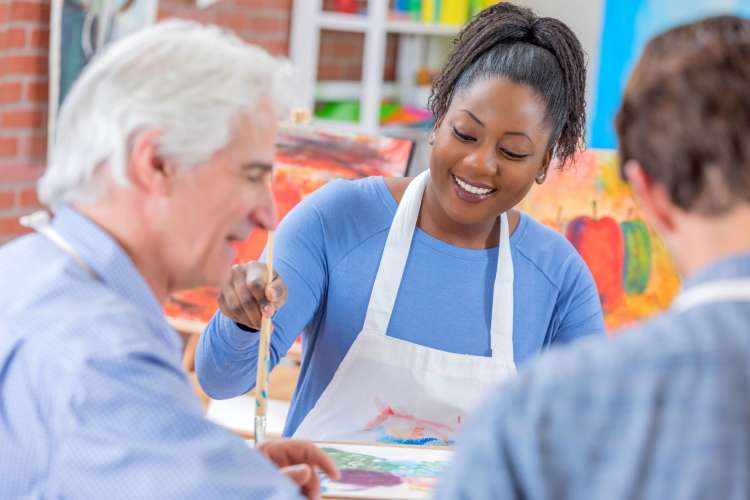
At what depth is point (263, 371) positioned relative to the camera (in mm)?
1678

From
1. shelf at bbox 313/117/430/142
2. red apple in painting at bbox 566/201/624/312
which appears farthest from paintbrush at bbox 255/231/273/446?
shelf at bbox 313/117/430/142

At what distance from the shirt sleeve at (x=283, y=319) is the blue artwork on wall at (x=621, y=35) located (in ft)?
8.27

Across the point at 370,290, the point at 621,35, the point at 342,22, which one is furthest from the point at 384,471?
the point at 342,22

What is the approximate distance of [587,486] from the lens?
86cm

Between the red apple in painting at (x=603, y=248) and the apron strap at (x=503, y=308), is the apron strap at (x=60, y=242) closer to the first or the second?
the apron strap at (x=503, y=308)

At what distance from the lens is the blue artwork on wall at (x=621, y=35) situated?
4.25 meters

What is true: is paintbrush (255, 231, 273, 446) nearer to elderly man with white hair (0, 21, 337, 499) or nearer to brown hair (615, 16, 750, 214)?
elderly man with white hair (0, 21, 337, 499)

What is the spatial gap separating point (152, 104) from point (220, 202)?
13 centimetres

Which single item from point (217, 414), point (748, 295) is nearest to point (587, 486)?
point (748, 295)

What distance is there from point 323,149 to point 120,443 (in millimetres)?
2088

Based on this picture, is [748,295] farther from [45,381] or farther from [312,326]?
[312,326]

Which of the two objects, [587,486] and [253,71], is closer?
[587,486]

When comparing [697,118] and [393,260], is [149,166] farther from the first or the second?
[393,260]

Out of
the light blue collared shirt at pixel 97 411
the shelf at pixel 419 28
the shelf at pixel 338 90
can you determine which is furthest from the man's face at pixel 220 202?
the shelf at pixel 419 28
